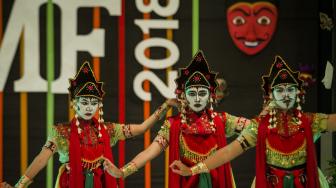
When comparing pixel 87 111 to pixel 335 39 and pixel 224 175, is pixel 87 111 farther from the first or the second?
pixel 335 39

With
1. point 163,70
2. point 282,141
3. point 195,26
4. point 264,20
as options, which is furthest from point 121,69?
point 282,141

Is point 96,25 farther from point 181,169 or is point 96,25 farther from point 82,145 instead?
point 181,169

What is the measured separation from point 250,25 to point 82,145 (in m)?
1.80

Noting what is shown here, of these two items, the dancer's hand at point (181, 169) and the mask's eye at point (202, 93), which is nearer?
the dancer's hand at point (181, 169)

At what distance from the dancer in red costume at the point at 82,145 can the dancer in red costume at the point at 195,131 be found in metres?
0.23

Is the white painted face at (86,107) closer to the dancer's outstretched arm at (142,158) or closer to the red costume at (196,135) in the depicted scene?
the dancer's outstretched arm at (142,158)

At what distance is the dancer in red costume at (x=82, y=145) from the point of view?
3.73 metres

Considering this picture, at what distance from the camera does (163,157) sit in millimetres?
4660

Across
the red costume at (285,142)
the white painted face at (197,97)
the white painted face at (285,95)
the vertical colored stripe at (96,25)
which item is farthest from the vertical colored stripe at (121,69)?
the white painted face at (285,95)

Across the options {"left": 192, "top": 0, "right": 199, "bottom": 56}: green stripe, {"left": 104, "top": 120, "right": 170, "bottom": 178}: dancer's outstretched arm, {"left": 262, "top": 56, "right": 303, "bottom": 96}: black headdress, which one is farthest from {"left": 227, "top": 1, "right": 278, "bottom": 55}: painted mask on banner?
{"left": 104, "top": 120, "right": 170, "bottom": 178}: dancer's outstretched arm

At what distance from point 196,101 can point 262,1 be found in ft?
4.53

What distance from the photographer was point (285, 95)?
350cm

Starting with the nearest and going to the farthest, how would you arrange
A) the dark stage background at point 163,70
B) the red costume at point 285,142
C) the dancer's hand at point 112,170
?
1. the red costume at point 285,142
2. the dancer's hand at point 112,170
3. the dark stage background at point 163,70

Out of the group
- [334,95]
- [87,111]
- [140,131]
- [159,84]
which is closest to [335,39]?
[334,95]
